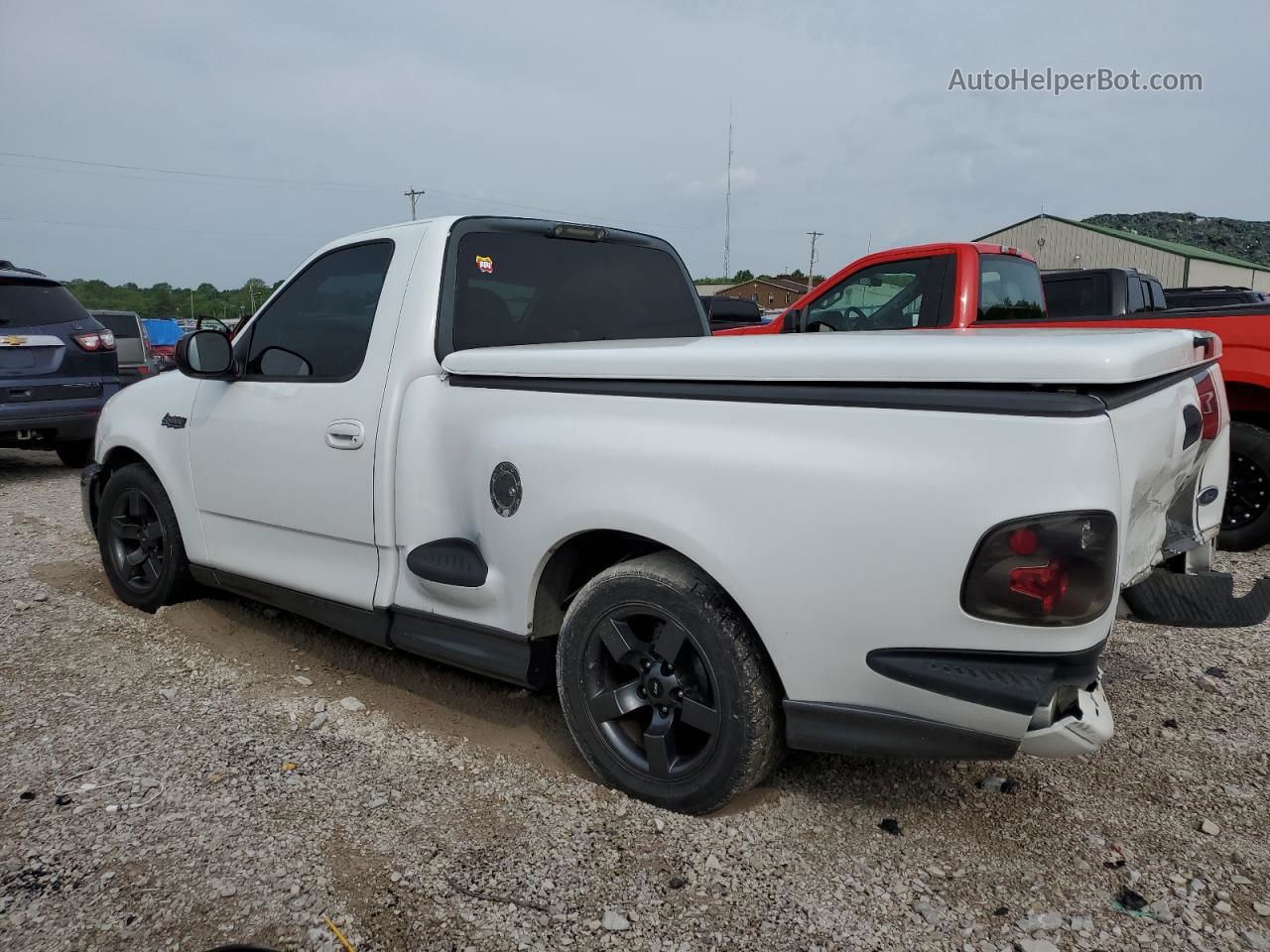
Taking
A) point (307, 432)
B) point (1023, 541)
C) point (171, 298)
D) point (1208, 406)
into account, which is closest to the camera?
point (1023, 541)

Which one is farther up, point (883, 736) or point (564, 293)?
point (564, 293)

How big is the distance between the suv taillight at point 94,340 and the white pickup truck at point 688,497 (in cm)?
545

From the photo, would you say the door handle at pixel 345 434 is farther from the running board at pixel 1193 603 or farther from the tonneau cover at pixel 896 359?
the running board at pixel 1193 603

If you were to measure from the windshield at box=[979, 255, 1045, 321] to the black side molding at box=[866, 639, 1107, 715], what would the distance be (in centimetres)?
440

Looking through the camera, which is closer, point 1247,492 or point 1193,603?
point 1193,603

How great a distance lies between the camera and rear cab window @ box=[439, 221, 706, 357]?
3275mm

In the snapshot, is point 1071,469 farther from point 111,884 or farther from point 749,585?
point 111,884

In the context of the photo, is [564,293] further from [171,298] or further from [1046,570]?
[171,298]

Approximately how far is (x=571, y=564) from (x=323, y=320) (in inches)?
61.8

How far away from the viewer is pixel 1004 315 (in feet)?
20.3

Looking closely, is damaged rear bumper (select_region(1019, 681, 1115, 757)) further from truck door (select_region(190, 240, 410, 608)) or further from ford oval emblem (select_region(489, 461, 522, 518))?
truck door (select_region(190, 240, 410, 608))

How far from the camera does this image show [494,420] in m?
2.81

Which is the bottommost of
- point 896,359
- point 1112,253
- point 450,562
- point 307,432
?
point 450,562

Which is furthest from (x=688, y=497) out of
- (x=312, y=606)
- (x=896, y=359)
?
(x=312, y=606)
